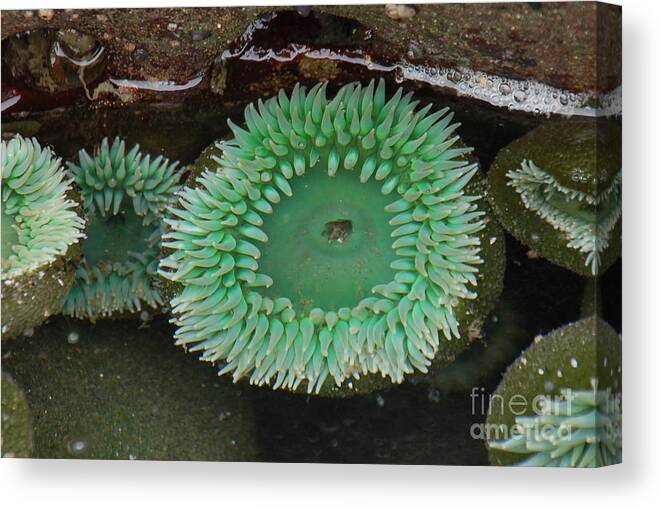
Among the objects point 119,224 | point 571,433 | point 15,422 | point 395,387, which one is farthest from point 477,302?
point 15,422

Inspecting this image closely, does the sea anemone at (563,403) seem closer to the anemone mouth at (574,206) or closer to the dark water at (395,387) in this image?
the dark water at (395,387)

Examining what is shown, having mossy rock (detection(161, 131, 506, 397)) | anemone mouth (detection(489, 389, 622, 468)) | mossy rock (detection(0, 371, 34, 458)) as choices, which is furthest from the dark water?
mossy rock (detection(0, 371, 34, 458))

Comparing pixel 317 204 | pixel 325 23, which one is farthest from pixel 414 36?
pixel 317 204

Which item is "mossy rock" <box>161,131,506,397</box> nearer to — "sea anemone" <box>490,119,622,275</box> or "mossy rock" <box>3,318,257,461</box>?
"sea anemone" <box>490,119,622,275</box>

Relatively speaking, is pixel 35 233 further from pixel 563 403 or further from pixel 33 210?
pixel 563 403

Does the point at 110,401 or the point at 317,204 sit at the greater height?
the point at 317,204

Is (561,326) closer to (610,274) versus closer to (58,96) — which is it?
(610,274)

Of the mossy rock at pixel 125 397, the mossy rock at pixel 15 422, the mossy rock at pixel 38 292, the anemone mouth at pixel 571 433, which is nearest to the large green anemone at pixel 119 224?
the mossy rock at pixel 38 292
